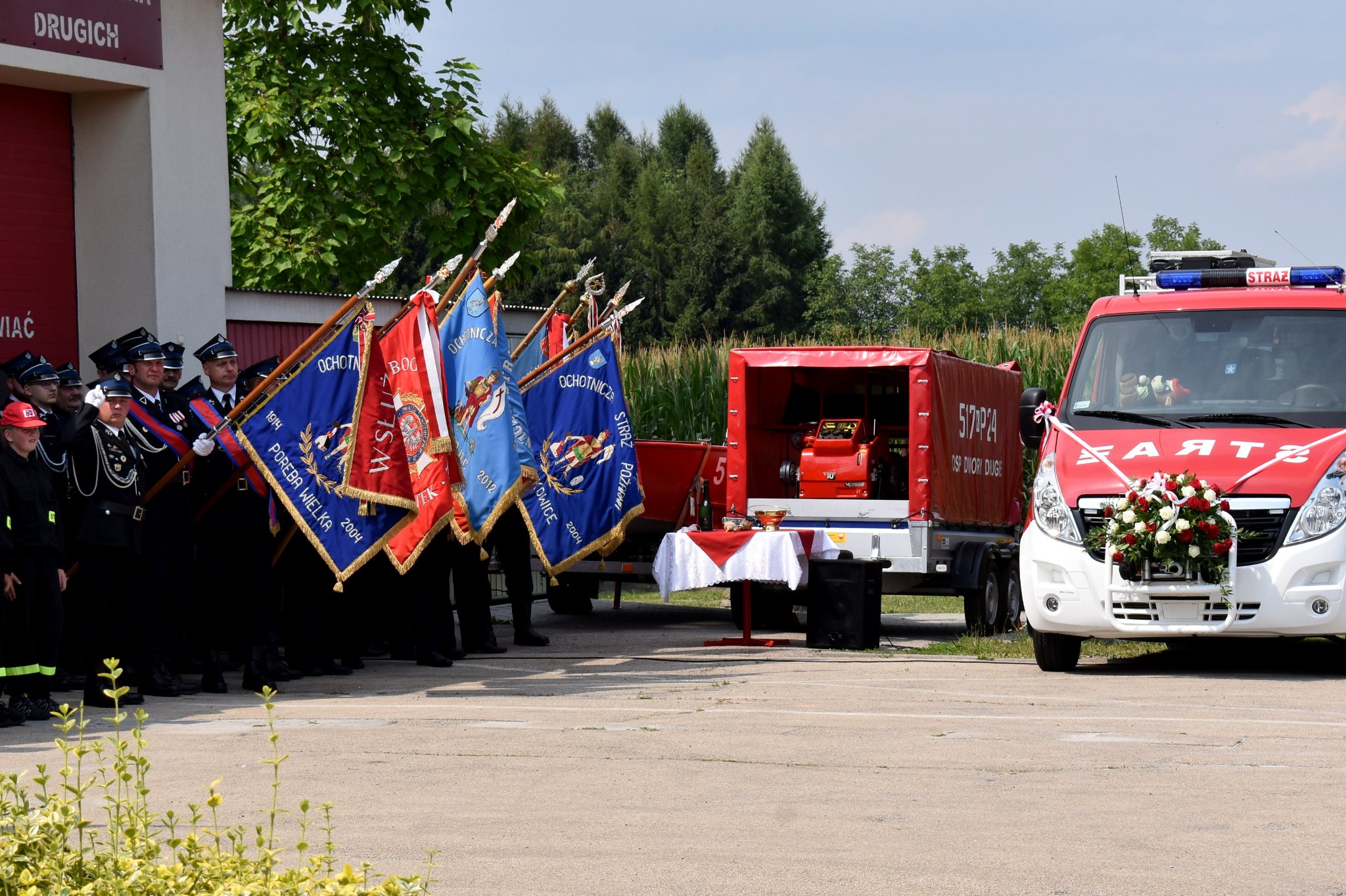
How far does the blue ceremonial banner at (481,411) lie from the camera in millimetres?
12719

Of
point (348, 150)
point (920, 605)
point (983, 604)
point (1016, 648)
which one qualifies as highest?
point (348, 150)

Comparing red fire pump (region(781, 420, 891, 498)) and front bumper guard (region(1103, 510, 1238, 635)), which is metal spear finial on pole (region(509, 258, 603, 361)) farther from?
front bumper guard (region(1103, 510, 1238, 635))

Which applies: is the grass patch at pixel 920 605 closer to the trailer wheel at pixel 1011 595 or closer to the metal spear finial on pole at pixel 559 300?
the trailer wheel at pixel 1011 595

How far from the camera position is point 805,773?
25.8 ft

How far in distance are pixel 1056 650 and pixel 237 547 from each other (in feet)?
18.8

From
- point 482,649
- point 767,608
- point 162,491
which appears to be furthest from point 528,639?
point 162,491

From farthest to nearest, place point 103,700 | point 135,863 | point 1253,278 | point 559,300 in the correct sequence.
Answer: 1. point 559,300
2. point 1253,278
3. point 103,700
4. point 135,863

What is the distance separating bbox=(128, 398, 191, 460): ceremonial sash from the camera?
11.3m

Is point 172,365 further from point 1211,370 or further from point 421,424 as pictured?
point 1211,370

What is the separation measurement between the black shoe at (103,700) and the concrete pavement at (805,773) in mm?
207

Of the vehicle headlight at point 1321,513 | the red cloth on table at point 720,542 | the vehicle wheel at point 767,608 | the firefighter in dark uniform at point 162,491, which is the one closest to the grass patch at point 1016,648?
the red cloth on table at point 720,542

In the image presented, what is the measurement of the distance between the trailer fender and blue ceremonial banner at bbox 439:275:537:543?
4.74 m

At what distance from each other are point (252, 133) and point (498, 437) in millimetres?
10741

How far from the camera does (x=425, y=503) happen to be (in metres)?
11.9
